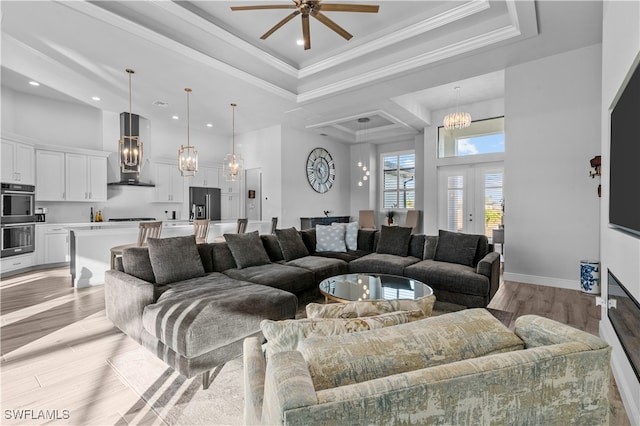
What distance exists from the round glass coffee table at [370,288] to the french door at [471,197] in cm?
449

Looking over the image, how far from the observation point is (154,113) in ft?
22.1

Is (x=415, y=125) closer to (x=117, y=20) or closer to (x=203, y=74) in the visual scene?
(x=203, y=74)

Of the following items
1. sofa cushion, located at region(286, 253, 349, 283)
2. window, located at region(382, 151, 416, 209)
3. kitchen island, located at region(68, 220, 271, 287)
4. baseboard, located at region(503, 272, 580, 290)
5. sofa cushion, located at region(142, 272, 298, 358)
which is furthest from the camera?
window, located at region(382, 151, 416, 209)

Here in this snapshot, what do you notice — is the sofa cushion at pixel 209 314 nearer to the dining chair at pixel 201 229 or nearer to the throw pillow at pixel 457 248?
the dining chair at pixel 201 229

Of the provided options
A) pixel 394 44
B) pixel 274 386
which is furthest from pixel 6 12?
pixel 274 386

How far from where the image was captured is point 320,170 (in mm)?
8430

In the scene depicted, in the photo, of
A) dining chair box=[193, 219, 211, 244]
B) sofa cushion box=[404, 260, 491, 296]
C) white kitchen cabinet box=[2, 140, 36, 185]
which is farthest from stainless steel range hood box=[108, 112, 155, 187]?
sofa cushion box=[404, 260, 491, 296]

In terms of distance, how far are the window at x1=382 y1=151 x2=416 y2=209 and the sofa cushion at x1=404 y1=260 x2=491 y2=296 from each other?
5.19 metres

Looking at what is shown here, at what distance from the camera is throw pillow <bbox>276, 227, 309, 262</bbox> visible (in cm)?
417

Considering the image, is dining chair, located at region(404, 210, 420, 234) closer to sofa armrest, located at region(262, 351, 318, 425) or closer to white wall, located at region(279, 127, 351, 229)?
white wall, located at region(279, 127, 351, 229)

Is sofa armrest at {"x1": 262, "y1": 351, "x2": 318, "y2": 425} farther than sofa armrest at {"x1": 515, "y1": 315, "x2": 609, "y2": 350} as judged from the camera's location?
No

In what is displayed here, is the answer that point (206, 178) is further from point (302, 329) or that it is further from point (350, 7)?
point (302, 329)

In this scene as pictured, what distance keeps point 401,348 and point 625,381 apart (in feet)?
6.67

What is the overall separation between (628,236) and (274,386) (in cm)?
213
